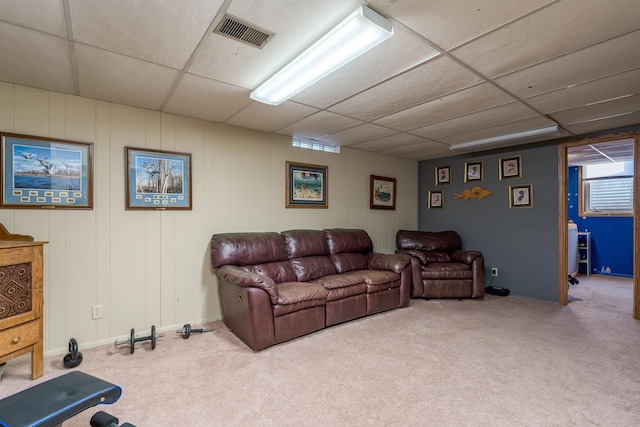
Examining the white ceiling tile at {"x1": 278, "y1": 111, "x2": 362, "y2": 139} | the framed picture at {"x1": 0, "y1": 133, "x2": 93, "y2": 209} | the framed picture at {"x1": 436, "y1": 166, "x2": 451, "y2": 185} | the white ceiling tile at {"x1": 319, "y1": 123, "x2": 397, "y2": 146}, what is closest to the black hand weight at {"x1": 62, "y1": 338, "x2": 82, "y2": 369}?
the framed picture at {"x1": 0, "y1": 133, "x2": 93, "y2": 209}

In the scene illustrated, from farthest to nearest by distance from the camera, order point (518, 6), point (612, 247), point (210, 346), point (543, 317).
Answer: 1. point (612, 247)
2. point (543, 317)
3. point (210, 346)
4. point (518, 6)

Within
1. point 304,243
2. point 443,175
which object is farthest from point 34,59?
point 443,175

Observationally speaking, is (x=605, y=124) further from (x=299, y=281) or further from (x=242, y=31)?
(x=242, y=31)

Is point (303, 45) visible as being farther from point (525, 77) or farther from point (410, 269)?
point (410, 269)

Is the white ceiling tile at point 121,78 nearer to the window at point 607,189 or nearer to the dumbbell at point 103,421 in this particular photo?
the dumbbell at point 103,421

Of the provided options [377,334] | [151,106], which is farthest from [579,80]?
[151,106]

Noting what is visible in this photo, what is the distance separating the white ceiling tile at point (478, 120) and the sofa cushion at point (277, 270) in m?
2.33

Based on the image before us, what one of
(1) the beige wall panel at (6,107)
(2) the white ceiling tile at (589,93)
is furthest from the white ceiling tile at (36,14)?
(2) the white ceiling tile at (589,93)

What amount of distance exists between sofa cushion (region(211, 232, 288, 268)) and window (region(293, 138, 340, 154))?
4.46ft

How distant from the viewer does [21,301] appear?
2158mm

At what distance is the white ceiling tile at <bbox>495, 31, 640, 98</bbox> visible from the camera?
1.96 metres

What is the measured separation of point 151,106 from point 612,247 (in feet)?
27.4

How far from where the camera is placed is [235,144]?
3.69m

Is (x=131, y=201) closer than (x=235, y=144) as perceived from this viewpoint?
Yes
